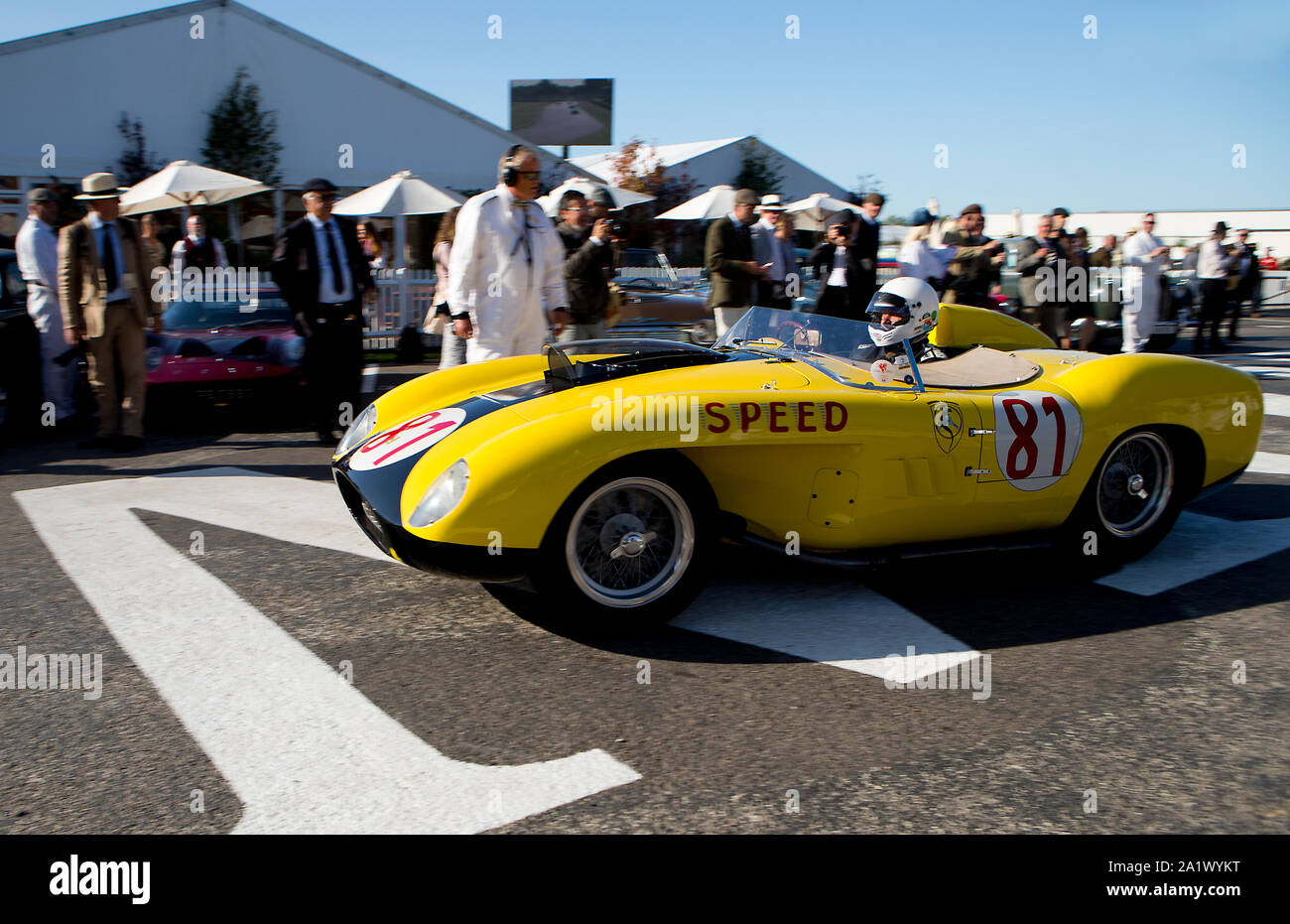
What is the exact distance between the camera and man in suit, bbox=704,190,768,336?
850 centimetres

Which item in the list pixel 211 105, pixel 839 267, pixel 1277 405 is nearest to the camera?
pixel 839 267

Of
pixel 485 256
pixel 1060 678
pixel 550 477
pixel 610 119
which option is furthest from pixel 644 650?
pixel 610 119

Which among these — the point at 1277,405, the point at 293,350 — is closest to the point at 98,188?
the point at 293,350

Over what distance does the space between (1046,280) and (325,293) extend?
5.98 metres

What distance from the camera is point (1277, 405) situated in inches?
376

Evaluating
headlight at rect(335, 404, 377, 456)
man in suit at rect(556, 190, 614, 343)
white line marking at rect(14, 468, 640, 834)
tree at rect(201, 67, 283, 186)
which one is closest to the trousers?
white line marking at rect(14, 468, 640, 834)

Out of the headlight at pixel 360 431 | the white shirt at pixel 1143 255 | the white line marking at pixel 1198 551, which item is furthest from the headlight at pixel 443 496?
the white shirt at pixel 1143 255

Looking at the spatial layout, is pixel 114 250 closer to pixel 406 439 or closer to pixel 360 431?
pixel 360 431

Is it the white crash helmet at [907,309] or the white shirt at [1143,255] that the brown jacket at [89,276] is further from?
the white shirt at [1143,255]

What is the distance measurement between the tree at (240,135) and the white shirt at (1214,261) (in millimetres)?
15771

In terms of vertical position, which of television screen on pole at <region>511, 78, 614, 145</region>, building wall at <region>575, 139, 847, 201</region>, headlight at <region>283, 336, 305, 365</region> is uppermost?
television screen on pole at <region>511, 78, 614, 145</region>

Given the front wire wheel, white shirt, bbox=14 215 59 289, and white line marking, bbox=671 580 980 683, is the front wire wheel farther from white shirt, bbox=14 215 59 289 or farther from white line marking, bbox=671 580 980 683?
white shirt, bbox=14 215 59 289

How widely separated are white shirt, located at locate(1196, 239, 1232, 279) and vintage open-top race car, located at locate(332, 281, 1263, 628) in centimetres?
1193

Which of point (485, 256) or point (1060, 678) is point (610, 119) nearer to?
point (485, 256)
